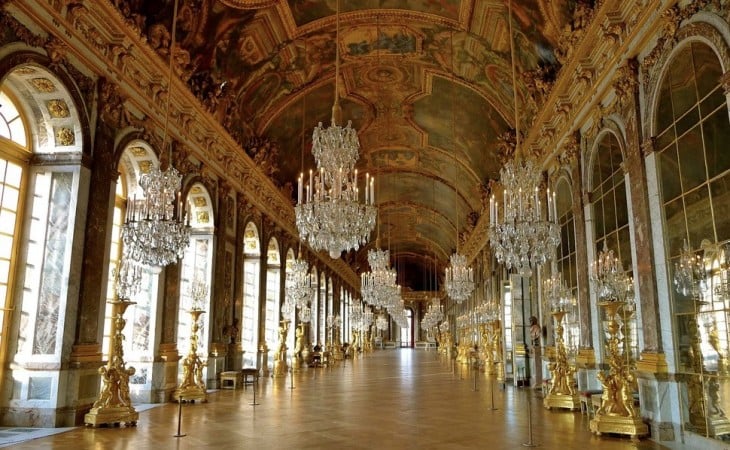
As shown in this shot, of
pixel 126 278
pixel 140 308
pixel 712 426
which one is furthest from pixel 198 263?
pixel 712 426

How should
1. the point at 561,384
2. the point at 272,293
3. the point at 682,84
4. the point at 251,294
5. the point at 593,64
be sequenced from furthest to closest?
the point at 272,293 < the point at 251,294 < the point at 561,384 < the point at 593,64 < the point at 682,84

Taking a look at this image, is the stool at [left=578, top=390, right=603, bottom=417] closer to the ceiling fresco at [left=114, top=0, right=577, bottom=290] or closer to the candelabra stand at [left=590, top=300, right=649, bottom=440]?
the candelabra stand at [left=590, top=300, right=649, bottom=440]

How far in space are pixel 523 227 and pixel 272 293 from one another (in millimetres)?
14132

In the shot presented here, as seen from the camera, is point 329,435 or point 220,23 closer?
point 329,435

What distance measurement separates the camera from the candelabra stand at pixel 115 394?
23.6ft

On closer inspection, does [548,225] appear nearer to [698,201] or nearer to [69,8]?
[698,201]

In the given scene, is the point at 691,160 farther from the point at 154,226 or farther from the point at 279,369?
the point at 279,369

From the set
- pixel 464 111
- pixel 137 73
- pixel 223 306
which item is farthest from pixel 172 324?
pixel 464 111

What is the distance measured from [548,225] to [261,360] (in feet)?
38.6

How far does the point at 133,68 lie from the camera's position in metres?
9.09

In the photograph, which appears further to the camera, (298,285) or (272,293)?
(272,293)

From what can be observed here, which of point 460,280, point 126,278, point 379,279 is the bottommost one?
point 126,278

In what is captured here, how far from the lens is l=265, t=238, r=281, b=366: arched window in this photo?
1895 cm

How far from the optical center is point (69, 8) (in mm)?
7344
